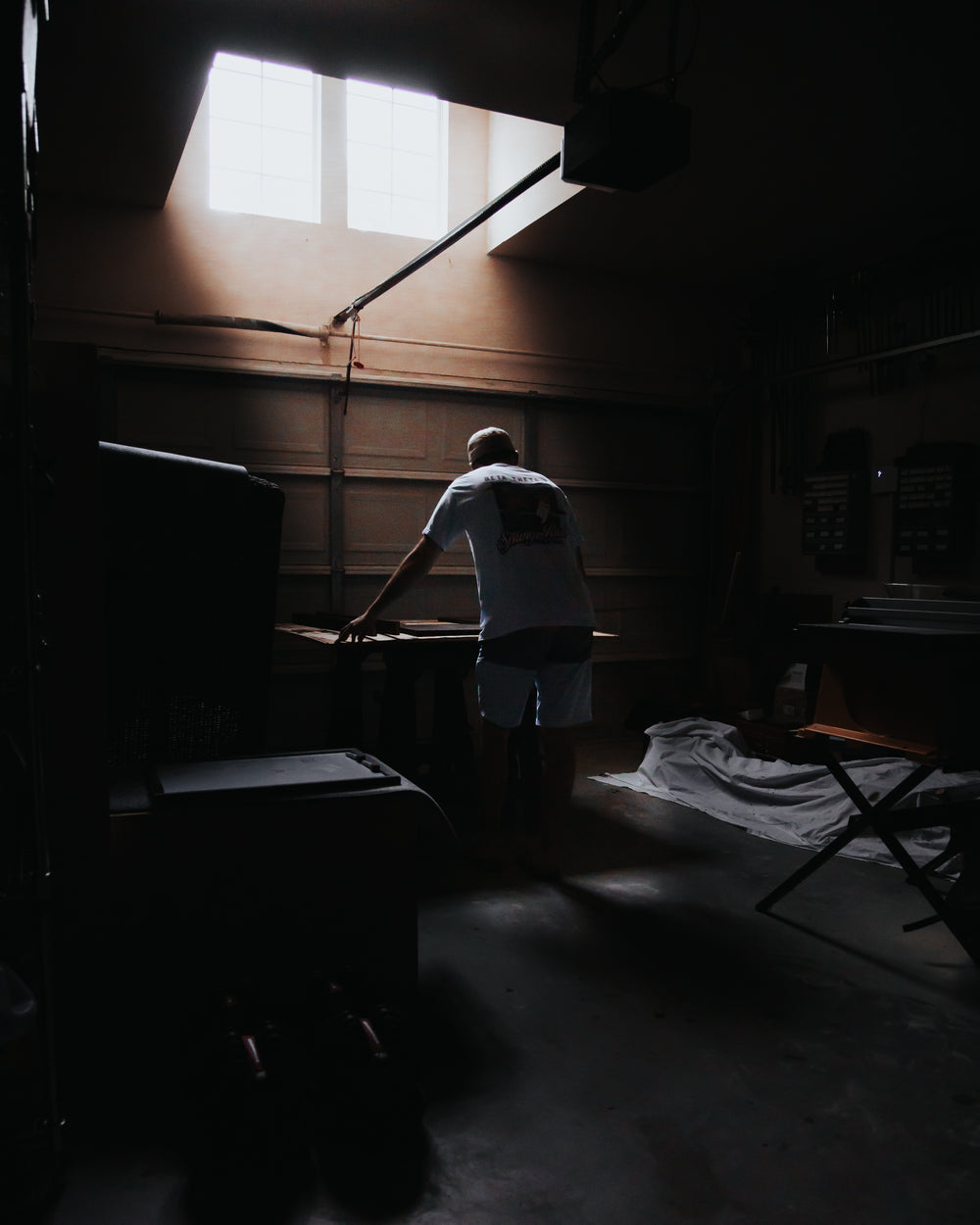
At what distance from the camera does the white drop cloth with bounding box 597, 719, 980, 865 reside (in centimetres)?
410

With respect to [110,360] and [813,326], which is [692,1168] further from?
[813,326]

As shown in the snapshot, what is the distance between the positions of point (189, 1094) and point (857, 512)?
5.47 meters

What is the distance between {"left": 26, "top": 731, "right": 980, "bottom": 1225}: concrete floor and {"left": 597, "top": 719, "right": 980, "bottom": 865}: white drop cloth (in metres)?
0.62

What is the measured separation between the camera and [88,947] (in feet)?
6.66

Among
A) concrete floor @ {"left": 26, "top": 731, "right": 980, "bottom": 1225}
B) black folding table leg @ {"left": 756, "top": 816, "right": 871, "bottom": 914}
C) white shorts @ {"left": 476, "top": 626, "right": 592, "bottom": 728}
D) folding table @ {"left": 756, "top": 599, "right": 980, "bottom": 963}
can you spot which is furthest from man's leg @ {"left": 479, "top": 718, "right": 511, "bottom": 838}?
folding table @ {"left": 756, "top": 599, "right": 980, "bottom": 963}

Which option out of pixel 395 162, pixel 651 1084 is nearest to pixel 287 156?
pixel 395 162

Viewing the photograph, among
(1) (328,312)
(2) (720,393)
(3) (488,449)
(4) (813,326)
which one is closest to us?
(3) (488,449)

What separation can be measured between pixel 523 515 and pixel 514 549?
5.5 inches

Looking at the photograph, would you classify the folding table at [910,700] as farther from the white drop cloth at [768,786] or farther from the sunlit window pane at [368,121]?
the sunlit window pane at [368,121]

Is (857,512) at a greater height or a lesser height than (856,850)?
greater

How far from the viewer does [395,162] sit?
6434 mm

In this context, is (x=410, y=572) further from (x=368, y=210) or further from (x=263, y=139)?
(x=263, y=139)

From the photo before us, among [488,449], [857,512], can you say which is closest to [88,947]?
[488,449]

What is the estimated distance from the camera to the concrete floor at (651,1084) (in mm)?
1746
